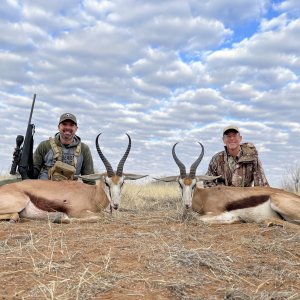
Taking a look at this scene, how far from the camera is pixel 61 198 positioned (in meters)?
6.75

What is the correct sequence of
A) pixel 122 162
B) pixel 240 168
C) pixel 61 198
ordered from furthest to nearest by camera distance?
pixel 240 168 → pixel 122 162 → pixel 61 198

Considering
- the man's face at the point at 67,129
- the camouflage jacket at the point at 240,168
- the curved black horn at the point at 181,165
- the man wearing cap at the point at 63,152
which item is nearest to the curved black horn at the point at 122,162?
the curved black horn at the point at 181,165

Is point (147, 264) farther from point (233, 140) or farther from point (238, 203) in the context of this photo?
point (233, 140)

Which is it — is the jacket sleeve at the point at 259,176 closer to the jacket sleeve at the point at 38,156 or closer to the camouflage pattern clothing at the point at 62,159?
the camouflage pattern clothing at the point at 62,159

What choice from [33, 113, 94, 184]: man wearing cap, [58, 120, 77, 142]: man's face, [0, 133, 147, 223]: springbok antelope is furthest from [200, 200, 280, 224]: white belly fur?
[58, 120, 77, 142]: man's face

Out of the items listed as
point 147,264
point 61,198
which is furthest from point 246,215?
→ point 147,264

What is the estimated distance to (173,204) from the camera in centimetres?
1088

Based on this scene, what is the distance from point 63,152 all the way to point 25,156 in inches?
28.6

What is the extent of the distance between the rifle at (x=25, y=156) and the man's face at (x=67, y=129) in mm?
699

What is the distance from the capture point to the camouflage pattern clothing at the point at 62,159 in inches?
328

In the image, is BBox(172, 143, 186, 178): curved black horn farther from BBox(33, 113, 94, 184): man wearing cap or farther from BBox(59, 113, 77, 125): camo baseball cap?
BBox(59, 113, 77, 125): camo baseball cap

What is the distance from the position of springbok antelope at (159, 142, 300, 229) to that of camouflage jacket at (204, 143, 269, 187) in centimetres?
80

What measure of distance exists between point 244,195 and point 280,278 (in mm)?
3482

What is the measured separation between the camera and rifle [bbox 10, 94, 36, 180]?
8156mm
